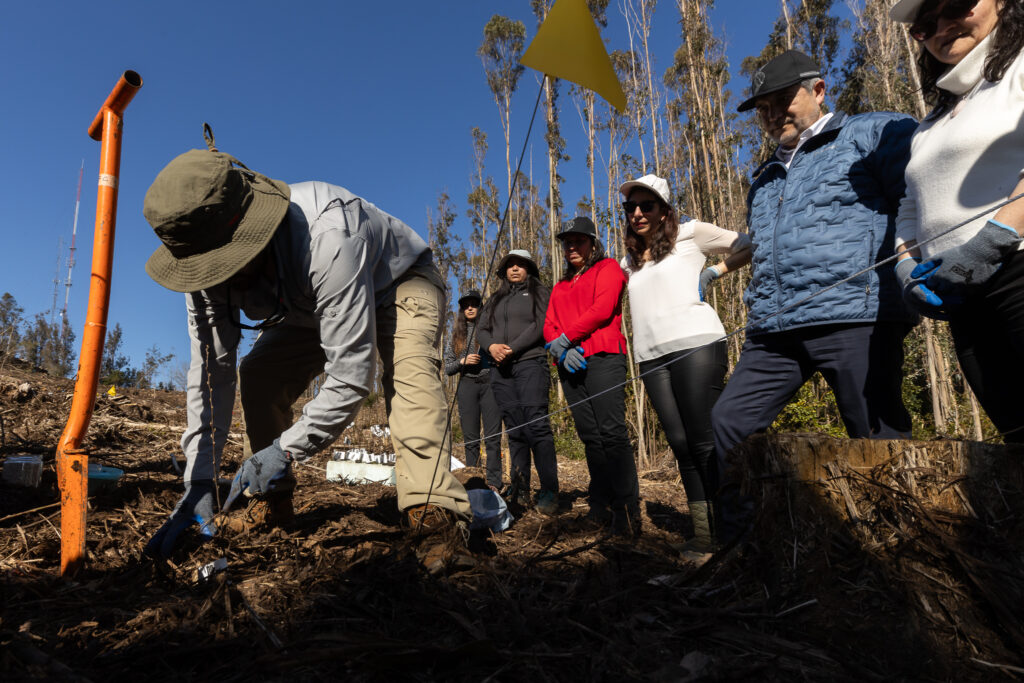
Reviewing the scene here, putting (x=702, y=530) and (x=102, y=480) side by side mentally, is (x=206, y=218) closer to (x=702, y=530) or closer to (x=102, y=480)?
(x=102, y=480)

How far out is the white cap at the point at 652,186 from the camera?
278cm

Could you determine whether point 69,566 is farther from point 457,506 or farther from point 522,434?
point 522,434

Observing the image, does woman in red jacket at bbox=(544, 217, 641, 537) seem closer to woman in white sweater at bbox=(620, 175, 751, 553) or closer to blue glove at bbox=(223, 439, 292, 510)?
woman in white sweater at bbox=(620, 175, 751, 553)

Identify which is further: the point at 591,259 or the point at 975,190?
the point at 591,259

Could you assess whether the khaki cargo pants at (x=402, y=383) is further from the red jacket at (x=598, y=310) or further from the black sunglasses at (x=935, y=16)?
the black sunglasses at (x=935, y=16)

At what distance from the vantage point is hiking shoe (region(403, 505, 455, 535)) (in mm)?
2033

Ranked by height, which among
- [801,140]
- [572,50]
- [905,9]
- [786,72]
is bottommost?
[801,140]

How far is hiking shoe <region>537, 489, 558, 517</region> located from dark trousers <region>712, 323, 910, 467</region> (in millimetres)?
1728

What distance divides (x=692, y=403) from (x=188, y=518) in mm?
2091

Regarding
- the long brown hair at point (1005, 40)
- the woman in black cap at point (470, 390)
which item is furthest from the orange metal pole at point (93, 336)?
the woman in black cap at point (470, 390)

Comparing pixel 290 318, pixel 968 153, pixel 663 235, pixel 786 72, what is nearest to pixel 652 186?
pixel 663 235

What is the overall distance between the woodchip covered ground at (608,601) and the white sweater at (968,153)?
0.63 meters

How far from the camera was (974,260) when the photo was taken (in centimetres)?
145

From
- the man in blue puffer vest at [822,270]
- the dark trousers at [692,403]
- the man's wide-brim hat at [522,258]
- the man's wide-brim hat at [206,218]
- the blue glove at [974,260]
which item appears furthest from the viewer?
the man's wide-brim hat at [522,258]
